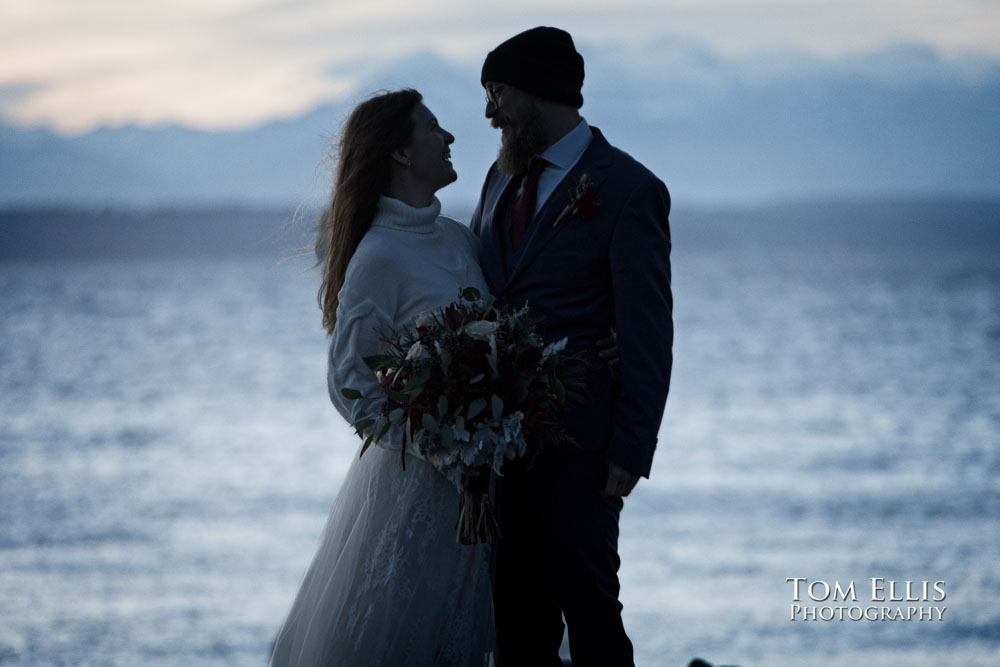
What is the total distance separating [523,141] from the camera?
3773 mm

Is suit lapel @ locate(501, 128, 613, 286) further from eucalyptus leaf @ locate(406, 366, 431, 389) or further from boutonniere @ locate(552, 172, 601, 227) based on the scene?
eucalyptus leaf @ locate(406, 366, 431, 389)

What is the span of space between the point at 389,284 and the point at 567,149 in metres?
0.67

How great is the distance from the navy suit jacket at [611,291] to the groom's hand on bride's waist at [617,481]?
27 millimetres

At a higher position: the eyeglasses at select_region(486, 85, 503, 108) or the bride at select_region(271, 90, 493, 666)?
the eyeglasses at select_region(486, 85, 503, 108)

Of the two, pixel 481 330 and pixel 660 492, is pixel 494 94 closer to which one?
pixel 481 330

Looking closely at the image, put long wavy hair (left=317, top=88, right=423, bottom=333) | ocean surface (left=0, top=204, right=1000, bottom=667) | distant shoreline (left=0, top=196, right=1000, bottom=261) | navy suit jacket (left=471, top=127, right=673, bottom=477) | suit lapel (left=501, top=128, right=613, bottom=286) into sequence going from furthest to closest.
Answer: distant shoreline (left=0, top=196, right=1000, bottom=261) < ocean surface (left=0, top=204, right=1000, bottom=667) < long wavy hair (left=317, top=88, right=423, bottom=333) < suit lapel (left=501, top=128, right=613, bottom=286) < navy suit jacket (left=471, top=127, right=673, bottom=477)

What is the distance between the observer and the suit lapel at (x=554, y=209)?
3645 mm

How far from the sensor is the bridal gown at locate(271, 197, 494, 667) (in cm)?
358

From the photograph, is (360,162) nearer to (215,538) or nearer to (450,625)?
(450,625)

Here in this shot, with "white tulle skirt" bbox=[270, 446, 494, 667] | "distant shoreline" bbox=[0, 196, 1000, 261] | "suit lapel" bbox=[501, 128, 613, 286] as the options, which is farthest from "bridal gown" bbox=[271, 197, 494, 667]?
"distant shoreline" bbox=[0, 196, 1000, 261]

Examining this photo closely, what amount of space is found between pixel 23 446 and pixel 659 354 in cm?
1630

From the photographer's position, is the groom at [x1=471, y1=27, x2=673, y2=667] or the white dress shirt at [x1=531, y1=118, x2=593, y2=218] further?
the white dress shirt at [x1=531, y1=118, x2=593, y2=218]

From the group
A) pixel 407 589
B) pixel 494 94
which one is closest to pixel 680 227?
pixel 494 94

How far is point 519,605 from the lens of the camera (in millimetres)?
3691
